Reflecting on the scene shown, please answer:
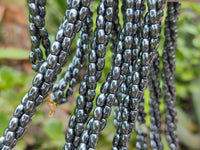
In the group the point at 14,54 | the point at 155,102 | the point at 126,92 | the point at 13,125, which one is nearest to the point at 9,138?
the point at 13,125

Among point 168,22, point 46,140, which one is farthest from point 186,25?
point 46,140

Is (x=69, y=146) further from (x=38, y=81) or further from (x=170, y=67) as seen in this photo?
(x=170, y=67)

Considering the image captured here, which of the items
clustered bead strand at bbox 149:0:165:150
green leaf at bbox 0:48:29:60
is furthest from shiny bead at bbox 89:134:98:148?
green leaf at bbox 0:48:29:60

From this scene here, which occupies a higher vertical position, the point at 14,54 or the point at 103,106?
the point at 14,54

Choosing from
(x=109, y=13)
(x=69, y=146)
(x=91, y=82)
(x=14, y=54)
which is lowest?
(x=69, y=146)

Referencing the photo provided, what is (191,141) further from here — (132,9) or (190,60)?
(132,9)

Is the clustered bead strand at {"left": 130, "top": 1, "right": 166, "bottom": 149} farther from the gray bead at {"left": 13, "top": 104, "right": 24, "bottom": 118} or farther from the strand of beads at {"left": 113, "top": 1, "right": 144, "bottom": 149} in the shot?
the gray bead at {"left": 13, "top": 104, "right": 24, "bottom": 118}

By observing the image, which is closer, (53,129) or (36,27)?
(36,27)
